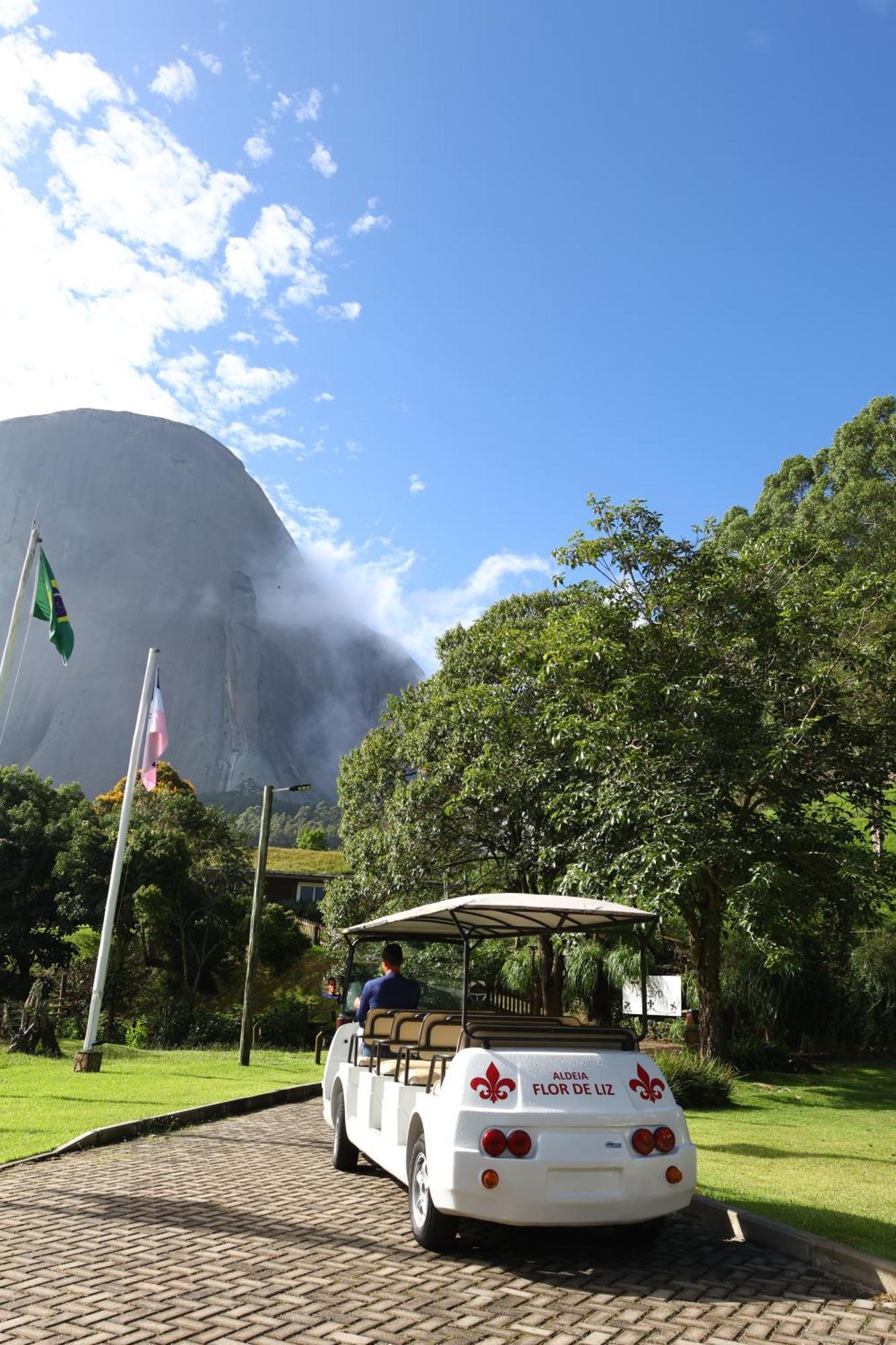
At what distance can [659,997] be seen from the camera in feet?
63.8

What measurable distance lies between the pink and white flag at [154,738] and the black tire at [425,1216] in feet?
38.4

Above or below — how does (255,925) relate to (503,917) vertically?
above

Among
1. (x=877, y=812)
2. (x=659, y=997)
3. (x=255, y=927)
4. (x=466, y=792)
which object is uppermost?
(x=466, y=792)

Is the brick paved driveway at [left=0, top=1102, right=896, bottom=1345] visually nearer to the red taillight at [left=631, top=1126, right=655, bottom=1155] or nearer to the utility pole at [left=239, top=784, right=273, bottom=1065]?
the red taillight at [left=631, top=1126, right=655, bottom=1155]

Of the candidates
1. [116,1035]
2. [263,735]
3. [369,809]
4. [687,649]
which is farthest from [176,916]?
[263,735]

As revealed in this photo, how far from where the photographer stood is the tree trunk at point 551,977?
1956 cm

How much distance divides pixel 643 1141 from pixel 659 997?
15.1 meters

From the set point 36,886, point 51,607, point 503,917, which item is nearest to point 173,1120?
point 503,917

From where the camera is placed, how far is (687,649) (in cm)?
1492

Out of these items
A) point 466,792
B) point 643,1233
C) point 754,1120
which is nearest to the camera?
point 643,1233

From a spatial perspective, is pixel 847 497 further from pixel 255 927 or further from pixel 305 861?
pixel 305 861

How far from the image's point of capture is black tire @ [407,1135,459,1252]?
537 centimetres

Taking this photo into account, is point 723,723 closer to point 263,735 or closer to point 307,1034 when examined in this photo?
point 307,1034

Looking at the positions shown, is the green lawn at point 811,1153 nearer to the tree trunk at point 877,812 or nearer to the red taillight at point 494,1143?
the red taillight at point 494,1143
